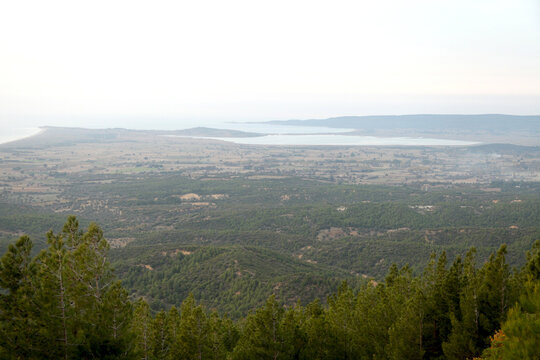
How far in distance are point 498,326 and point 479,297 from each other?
1.33m

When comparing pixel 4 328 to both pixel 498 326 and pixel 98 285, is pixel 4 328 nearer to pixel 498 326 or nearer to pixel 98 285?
pixel 98 285

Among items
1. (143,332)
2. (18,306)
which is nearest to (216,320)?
(143,332)

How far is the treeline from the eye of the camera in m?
14.5

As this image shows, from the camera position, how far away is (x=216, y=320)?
23.6 metres

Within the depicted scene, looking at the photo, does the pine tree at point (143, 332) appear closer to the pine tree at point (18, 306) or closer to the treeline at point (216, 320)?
the treeline at point (216, 320)

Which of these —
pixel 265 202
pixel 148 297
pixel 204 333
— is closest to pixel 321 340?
pixel 204 333

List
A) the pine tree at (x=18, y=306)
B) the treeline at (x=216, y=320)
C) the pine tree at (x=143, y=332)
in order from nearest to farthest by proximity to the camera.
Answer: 1. the pine tree at (x=18, y=306)
2. the treeline at (x=216, y=320)
3. the pine tree at (x=143, y=332)

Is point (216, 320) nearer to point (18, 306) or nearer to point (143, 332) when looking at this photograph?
point (143, 332)

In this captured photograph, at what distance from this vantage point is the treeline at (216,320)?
1455 centimetres

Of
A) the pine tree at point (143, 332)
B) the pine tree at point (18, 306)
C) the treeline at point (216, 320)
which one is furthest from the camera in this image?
the pine tree at point (143, 332)

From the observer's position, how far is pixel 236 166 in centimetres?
19250

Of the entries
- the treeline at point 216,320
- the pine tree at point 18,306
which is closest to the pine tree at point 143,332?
the treeline at point 216,320

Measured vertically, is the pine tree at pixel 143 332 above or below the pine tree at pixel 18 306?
below

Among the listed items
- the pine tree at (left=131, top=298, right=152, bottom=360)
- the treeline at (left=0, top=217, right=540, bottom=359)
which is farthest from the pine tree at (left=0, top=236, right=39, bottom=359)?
the pine tree at (left=131, top=298, right=152, bottom=360)
